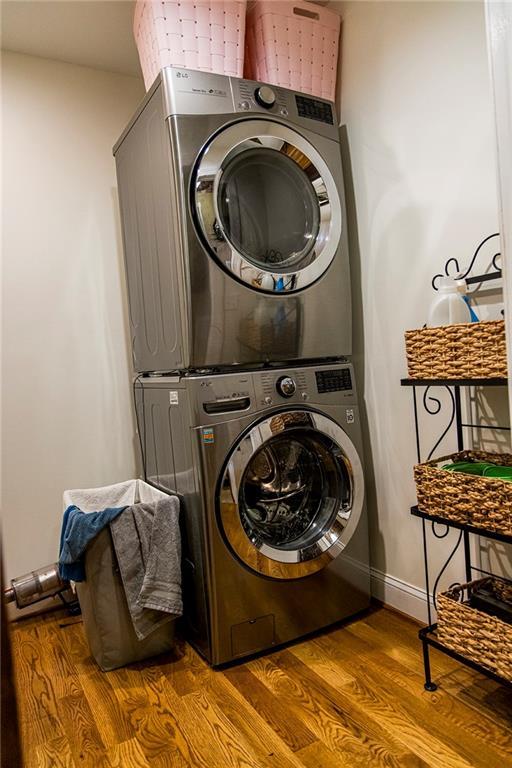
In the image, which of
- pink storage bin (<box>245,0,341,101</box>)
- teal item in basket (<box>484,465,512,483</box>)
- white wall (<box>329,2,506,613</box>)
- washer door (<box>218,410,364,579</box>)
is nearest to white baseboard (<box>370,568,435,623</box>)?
white wall (<box>329,2,506,613</box>)

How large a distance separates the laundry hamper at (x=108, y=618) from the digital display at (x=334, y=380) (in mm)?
912

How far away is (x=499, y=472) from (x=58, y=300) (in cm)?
194

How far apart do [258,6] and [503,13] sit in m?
1.40

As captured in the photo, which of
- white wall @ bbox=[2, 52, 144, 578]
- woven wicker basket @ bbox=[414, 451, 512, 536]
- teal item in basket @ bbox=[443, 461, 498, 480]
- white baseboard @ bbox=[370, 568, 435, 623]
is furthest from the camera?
white wall @ bbox=[2, 52, 144, 578]

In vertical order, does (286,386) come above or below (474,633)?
above

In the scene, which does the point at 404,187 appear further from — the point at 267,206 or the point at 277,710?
the point at 277,710

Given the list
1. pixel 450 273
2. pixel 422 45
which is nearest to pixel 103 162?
pixel 422 45

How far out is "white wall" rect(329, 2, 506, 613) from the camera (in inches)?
66.1

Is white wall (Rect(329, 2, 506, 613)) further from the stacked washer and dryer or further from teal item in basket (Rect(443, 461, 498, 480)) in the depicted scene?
teal item in basket (Rect(443, 461, 498, 480))

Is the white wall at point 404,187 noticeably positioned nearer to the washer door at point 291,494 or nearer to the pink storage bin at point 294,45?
the pink storage bin at point 294,45

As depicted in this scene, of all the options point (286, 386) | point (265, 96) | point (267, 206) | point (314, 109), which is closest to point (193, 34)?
point (265, 96)

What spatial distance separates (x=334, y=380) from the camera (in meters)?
2.03

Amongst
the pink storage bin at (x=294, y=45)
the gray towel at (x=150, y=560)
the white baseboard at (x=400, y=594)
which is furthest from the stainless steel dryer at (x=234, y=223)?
the white baseboard at (x=400, y=594)

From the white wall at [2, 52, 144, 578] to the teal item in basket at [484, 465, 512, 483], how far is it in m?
1.68
